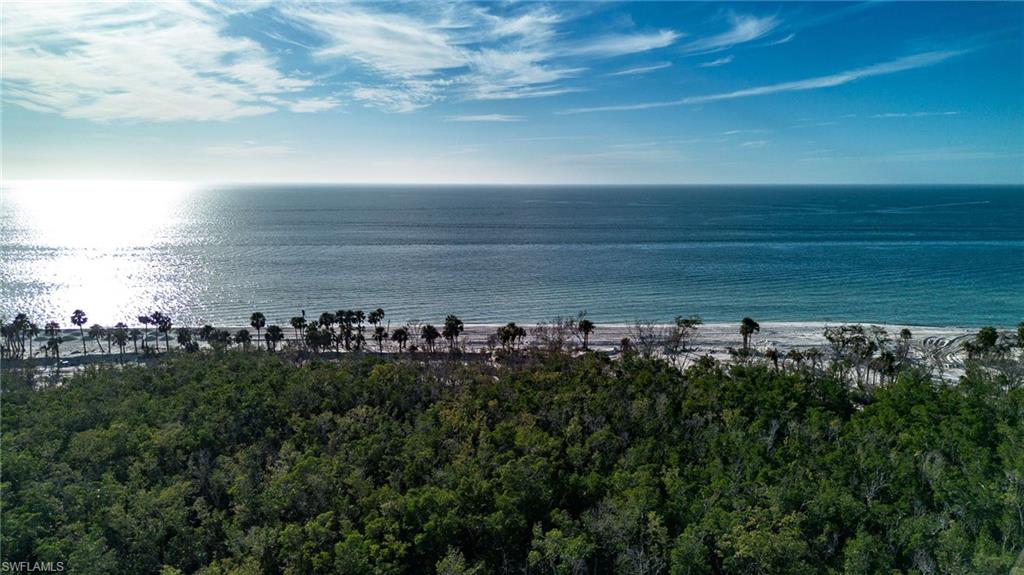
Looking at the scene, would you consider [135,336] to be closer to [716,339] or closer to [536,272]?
[536,272]

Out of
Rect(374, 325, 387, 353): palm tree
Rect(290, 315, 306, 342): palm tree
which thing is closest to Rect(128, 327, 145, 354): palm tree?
Rect(290, 315, 306, 342): palm tree

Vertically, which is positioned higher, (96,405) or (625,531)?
(96,405)

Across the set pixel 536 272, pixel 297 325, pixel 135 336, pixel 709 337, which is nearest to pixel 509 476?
pixel 297 325

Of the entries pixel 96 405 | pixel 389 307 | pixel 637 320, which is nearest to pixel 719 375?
pixel 637 320

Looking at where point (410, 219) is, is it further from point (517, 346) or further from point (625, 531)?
point (625, 531)

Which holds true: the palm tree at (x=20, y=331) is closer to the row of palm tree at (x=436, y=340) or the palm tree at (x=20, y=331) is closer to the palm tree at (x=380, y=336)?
the row of palm tree at (x=436, y=340)

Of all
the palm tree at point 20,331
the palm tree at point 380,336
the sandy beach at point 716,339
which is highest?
the palm tree at point 20,331

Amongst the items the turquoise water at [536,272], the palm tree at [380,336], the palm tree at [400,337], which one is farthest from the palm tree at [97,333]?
the palm tree at [400,337]

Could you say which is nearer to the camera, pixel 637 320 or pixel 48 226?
pixel 637 320

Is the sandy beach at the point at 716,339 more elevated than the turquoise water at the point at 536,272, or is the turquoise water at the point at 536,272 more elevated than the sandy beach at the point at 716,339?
the turquoise water at the point at 536,272
